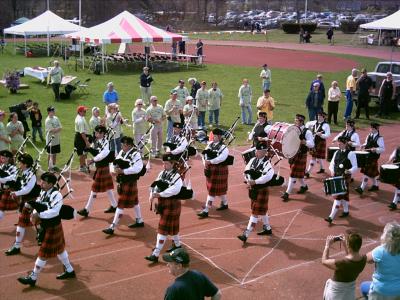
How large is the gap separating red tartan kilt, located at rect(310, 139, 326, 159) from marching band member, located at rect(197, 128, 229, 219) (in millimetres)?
3979

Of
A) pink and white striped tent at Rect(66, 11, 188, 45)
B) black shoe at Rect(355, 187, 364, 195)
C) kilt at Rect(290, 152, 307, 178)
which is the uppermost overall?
pink and white striped tent at Rect(66, 11, 188, 45)

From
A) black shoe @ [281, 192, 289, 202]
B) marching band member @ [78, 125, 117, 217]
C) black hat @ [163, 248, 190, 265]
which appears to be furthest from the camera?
black shoe @ [281, 192, 289, 202]

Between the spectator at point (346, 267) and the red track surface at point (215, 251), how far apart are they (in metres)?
1.89

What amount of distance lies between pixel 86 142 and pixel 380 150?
7.67 metres

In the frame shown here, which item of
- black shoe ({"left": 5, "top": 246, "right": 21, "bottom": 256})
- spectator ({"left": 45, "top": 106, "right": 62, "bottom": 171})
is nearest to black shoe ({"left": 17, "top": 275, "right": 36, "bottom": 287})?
black shoe ({"left": 5, "top": 246, "right": 21, "bottom": 256})

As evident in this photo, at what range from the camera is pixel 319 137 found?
1470 centimetres

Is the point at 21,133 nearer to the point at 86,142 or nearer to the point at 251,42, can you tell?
the point at 86,142

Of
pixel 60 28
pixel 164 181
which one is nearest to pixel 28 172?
pixel 164 181

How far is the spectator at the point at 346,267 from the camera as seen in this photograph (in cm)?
650

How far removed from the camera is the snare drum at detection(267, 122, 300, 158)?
13.0 meters

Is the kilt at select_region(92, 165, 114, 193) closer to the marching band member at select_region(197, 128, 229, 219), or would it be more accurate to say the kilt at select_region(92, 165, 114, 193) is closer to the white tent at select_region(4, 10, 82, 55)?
the marching band member at select_region(197, 128, 229, 219)

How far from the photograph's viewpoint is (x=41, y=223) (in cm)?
862

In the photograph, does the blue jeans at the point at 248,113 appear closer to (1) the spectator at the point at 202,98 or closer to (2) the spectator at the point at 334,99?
(1) the spectator at the point at 202,98

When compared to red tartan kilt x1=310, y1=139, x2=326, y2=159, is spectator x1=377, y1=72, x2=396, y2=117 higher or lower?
higher
